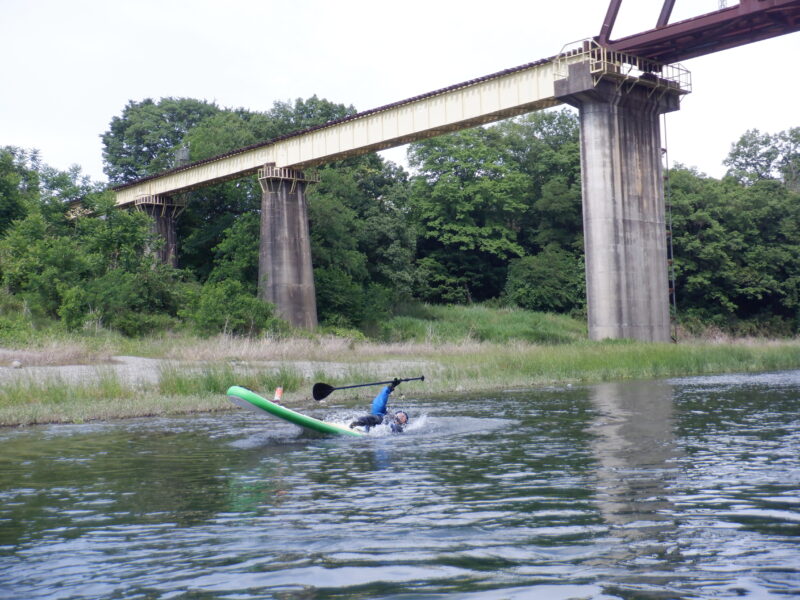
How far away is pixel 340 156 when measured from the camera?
41.8 m

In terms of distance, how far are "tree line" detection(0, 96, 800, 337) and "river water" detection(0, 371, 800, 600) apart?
26390 millimetres

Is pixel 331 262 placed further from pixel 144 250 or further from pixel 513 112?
pixel 513 112

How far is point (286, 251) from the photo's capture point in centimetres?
4322

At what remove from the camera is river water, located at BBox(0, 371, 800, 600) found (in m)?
5.48

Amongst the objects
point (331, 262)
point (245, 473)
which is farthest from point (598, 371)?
point (331, 262)

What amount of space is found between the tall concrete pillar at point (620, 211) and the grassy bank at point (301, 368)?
249 cm

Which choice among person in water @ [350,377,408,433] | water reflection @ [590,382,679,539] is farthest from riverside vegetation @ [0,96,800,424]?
water reflection @ [590,382,679,539]

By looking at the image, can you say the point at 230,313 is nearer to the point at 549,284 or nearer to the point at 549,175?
the point at 549,284

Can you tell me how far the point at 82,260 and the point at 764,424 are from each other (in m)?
35.2

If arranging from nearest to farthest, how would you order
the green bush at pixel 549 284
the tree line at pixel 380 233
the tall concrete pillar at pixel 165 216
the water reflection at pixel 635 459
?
1. the water reflection at pixel 635 459
2. the tree line at pixel 380 233
3. the tall concrete pillar at pixel 165 216
4. the green bush at pixel 549 284

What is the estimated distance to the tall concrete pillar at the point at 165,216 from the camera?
49844mm

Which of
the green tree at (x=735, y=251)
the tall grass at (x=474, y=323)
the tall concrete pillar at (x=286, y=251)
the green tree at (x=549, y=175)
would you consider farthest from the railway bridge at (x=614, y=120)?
the green tree at (x=549, y=175)

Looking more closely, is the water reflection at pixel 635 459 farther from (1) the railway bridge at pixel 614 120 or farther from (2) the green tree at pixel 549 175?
(2) the green tree at pixel 549 175

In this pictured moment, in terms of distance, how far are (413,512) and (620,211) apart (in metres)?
30.9
